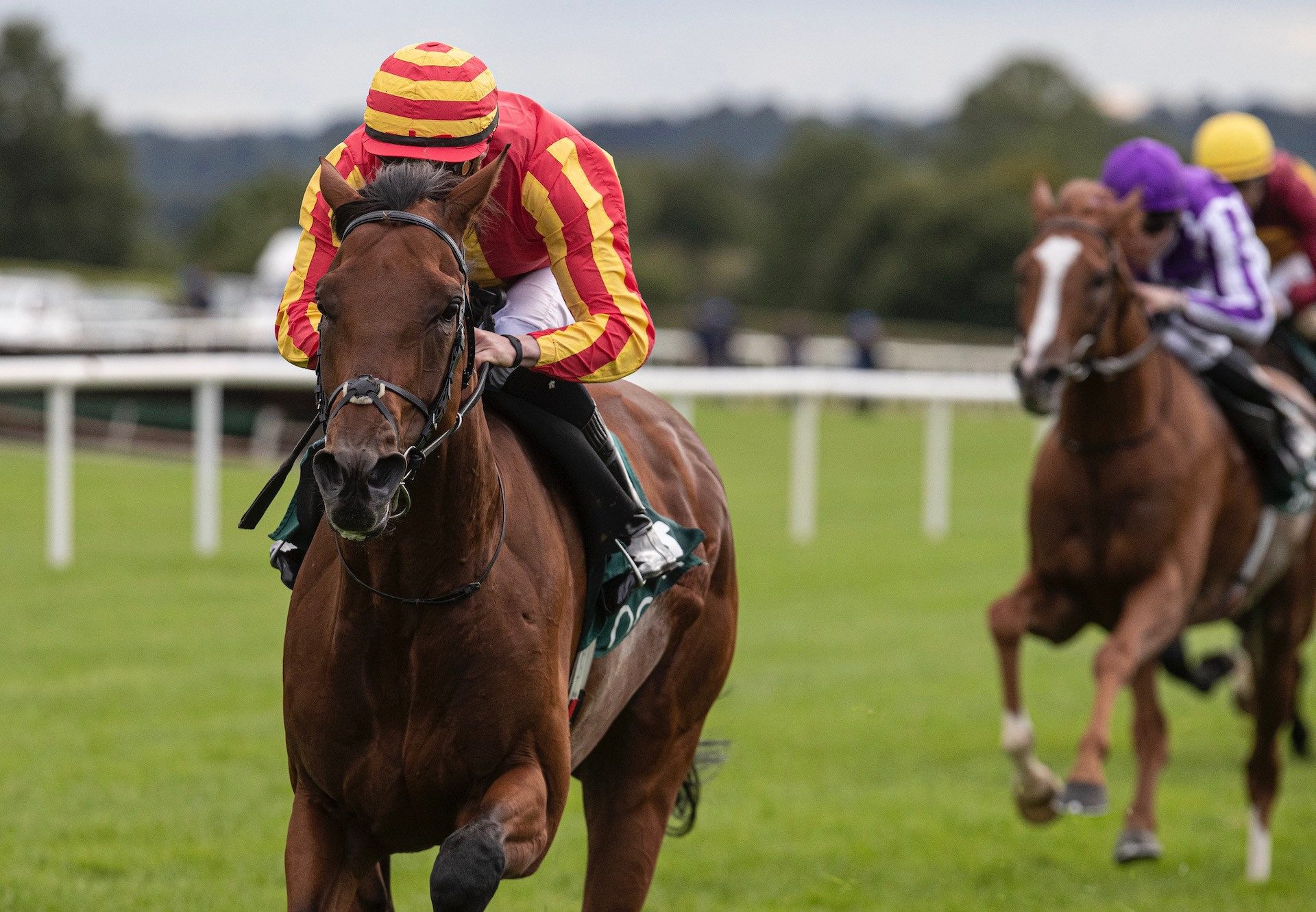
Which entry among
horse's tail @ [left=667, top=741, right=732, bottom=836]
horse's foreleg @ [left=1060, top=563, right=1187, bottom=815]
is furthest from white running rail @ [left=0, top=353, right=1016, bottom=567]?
horse's tail @ [left=667, top=741, right=732, bottom=836]

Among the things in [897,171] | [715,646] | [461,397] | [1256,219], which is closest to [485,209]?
[461,397]

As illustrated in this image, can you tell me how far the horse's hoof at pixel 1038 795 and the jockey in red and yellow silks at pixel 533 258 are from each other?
7.07ft

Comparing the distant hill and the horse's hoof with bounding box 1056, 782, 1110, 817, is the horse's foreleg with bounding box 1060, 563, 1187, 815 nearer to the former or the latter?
the horse's hoof with bounding box 1056, 782, 1110, 817

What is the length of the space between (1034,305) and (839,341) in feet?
99.6

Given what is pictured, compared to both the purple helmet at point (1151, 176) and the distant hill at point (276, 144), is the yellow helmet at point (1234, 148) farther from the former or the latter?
the distant hill at point (276, 144)

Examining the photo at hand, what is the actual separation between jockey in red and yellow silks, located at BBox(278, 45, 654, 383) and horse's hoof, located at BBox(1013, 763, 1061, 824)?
2503 millimetres

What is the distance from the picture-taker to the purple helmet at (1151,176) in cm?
660

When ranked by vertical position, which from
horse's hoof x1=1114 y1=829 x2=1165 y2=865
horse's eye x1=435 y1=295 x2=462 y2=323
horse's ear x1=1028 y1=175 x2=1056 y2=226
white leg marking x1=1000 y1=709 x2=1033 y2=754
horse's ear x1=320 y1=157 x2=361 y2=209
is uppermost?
horse's ear x1=320 y1=157 x2=361 y2=209

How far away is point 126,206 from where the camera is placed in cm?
7175

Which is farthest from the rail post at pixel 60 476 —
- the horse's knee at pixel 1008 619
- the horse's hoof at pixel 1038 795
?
the horse's hoof at pixel 1038 795

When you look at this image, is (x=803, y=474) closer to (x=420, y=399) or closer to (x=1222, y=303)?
(x=1222, y=303)

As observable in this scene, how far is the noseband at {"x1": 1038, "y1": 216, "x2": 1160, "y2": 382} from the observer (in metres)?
6.08

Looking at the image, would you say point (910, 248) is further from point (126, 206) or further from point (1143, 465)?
point (1143, 465)

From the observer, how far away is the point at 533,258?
399 cm
